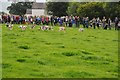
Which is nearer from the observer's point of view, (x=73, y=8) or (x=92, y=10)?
(x=92, y=10)

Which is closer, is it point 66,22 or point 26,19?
point 66,22

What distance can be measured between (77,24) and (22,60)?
34.6 m

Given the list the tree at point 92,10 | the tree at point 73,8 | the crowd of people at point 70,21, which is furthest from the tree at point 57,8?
the crowd of people at point 70,21

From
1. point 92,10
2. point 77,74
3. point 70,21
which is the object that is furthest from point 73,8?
point 77,74

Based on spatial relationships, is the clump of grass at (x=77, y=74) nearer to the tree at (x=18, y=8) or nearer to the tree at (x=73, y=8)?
the tree at (x=73, y=8)

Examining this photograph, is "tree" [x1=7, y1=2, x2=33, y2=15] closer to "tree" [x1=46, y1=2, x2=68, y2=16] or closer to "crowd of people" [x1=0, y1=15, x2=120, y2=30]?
"tree" [x1=46, y1=2, x2=68, y2=16]

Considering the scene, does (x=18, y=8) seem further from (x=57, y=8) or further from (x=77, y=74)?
(x=77, y=74)

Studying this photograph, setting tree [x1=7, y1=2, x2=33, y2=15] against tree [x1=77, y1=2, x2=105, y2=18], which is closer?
tree [x1=77, y1=2, x2=105, y2=18]

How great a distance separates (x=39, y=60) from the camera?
51.5 feet

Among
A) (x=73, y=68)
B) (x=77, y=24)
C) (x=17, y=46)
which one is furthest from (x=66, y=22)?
(x=73, y=68)

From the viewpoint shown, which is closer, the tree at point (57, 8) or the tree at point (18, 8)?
the tree at point (57, 8)

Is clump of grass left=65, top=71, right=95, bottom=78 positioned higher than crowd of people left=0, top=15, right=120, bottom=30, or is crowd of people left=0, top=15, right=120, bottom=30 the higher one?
crowd of people left=0, top=15, right=120, bottom=30

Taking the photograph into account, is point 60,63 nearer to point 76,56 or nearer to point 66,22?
point 76,56

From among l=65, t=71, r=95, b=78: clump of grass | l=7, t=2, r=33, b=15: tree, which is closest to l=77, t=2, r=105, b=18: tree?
l=65, t=71, r=95, b=78: clump of grass
